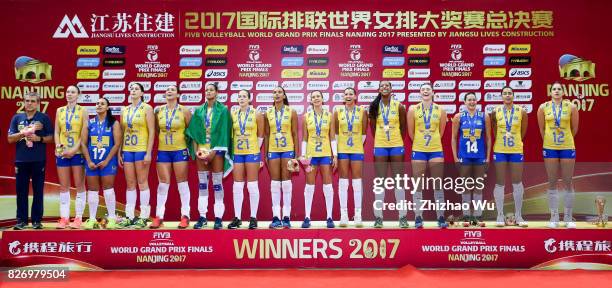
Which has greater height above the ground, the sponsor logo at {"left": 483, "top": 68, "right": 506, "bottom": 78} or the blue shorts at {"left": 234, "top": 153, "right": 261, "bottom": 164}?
the sponsor logo at {"left": 483, "top": 68, "right": 506, "bottom": 78}

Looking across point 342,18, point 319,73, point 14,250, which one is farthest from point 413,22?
point 14,250

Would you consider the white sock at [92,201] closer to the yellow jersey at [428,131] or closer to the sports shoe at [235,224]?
the sports shoe at [235,224]

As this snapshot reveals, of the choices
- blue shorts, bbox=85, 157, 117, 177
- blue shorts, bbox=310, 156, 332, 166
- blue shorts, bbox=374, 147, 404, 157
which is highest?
blue shorts, bbox=374, 147, 404, 157

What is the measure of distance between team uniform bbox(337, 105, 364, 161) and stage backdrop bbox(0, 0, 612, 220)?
1.53m

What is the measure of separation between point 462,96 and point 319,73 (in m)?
2.02

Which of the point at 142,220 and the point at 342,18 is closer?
the point at 142,220

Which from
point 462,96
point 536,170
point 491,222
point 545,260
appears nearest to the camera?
point 545,260

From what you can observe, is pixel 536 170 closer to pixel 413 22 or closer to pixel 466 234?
pixel 466 234

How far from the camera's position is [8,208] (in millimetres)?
7281

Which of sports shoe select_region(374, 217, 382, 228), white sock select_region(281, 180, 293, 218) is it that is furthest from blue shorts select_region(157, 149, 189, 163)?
sports shoe select_region(374, 217, 382, 228)

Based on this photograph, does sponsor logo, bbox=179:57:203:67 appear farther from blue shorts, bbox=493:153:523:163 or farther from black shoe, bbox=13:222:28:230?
blue shorts, bbox=493:153:523:163

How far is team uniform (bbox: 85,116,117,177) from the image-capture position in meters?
5.65

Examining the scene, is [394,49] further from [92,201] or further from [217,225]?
[92,201]

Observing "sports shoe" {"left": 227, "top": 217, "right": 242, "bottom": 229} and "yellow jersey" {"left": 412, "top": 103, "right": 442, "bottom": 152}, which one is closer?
"sports shoe" {"left": 227, "top": 217, "right": 242, "bottom": 229}
